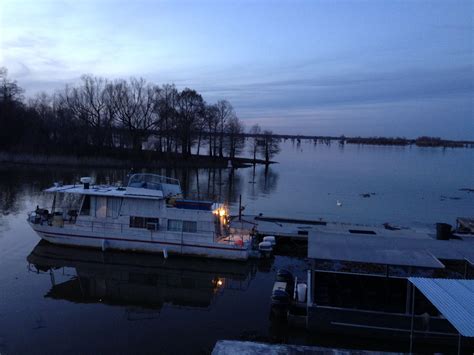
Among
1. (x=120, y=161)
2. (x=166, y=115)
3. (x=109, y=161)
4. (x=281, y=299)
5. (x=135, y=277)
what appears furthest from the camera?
(x=166, y=115)

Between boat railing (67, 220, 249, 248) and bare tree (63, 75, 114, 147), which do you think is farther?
bare tree (63, 75, 114, 147)

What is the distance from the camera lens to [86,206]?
928 inches

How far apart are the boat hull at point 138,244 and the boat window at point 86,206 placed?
1109mm

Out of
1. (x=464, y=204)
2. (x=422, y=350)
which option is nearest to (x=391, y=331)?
(x=422, y=350)

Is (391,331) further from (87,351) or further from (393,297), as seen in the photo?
(87,351)

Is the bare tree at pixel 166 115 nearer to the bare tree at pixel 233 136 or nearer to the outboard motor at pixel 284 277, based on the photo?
Result: the bare tree at pixel 233 136

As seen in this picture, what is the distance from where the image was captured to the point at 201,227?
22.4m

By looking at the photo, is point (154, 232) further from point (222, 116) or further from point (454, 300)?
point (222, 116)

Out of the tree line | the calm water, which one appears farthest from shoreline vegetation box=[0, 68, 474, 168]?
the calm water

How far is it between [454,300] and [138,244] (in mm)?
16595

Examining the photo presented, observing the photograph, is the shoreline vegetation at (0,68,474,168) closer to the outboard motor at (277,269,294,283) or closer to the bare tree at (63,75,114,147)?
the bare tree at (63,75,114,147)

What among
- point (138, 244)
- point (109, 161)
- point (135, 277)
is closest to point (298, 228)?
point (138, 244)

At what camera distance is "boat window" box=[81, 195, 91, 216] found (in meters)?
23.4

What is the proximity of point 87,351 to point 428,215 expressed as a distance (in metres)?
34.6
